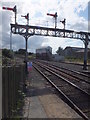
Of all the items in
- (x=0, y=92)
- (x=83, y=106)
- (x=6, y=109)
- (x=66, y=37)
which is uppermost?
(x=66, y=37)

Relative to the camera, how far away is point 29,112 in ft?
22.1

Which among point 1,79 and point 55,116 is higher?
point 1,79

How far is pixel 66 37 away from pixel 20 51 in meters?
87.3

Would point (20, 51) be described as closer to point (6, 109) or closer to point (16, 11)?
point (16, 11)

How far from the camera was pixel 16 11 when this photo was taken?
88.8ft

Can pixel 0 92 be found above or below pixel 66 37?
below

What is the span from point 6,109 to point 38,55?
307 ft

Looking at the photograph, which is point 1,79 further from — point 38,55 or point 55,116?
point 38,55

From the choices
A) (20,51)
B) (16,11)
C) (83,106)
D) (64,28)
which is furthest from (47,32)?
(20,51)

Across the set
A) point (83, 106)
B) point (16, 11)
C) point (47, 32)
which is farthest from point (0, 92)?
point (47, 32)

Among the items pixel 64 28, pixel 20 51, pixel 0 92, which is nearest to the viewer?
pixel 0 92

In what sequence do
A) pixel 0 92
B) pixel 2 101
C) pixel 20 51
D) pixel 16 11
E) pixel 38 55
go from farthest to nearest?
pixel 20 51 < pixel 38 55 < pixel 16 11 < pixel 2 101 < pixel 0 92

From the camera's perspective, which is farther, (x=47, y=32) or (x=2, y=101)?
(x=47, y=32)

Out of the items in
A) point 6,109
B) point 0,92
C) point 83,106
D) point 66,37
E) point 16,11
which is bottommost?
A: point 83,106
